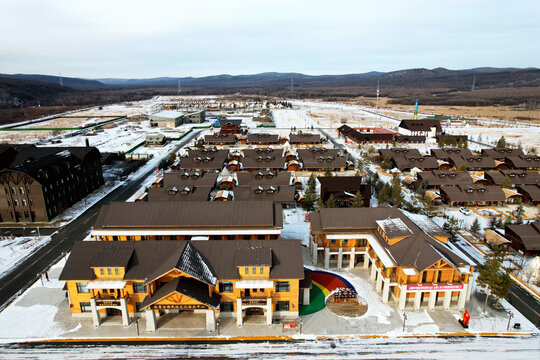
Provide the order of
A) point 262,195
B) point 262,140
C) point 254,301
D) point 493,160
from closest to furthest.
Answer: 1. point 254,301
2. point 262,195
3. point 493,160
4. point 262,140

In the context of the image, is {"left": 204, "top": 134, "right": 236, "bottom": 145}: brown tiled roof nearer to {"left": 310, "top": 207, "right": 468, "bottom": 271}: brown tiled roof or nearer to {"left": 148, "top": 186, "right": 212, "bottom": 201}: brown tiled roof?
{"left": 148, "top": 186, "right": 212, "bottom": 201}: brown tiled roof

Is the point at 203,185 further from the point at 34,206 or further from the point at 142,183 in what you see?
the point at 34,206

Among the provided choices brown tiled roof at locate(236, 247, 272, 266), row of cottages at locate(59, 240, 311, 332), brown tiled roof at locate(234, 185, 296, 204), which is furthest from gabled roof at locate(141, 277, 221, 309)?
brown tiled roof at locate(234, 185, 296, 204)

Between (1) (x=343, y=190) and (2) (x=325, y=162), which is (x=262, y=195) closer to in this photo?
(1) (x=343, y=190)

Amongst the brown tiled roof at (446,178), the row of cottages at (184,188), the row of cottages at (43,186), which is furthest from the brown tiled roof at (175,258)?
Answer: the brown tiled roof at (446,178)

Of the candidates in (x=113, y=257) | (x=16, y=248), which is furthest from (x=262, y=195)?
(x=16, y=248)

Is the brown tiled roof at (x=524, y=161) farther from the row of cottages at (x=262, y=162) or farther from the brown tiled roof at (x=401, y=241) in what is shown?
the brown tiled roof at (x=401, y=241)

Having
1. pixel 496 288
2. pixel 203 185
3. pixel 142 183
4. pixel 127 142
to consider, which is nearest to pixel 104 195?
pixel 142 183
